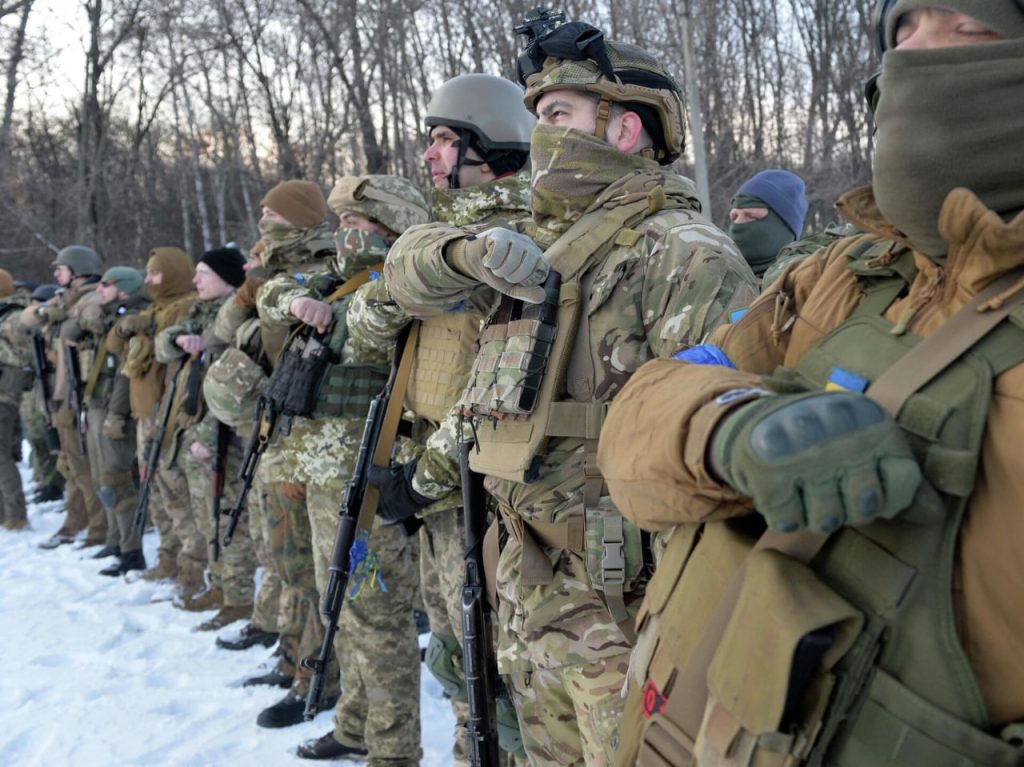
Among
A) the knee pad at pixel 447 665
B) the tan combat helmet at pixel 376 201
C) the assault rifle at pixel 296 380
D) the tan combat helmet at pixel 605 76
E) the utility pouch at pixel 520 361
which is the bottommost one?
the knee pad at pixel 447 665

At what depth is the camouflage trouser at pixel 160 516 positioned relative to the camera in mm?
6516

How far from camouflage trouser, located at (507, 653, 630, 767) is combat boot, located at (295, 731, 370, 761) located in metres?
1.84

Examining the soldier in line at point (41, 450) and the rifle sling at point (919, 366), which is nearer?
the rifle sling at point (919, 366)

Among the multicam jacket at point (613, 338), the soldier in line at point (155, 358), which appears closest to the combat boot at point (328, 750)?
the multicam jacket at point (613, 338)

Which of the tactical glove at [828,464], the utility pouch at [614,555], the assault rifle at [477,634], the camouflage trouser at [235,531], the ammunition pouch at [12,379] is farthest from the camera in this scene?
the ammunition pouch at [12,379]

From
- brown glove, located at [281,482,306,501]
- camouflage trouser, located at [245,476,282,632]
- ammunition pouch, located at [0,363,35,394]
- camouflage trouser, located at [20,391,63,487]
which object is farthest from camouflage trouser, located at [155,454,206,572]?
camouflage trouser, located at [20,391,63,487]

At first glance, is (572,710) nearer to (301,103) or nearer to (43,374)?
(43,374)

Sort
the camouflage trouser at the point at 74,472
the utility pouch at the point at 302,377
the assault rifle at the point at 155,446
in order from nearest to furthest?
1. the utility pouch at the point at 302,377
2. the assault rifle at the point at 155,446
3. the camouflage trouser at the point at 74,472

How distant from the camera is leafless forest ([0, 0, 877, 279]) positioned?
1273 cm

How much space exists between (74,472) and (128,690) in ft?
Answer: 14.0

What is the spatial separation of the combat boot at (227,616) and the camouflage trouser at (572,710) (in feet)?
12.7

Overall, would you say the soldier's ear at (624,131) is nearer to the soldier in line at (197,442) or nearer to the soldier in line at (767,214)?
the soldier in line at (767,214)

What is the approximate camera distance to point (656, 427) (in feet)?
3.77

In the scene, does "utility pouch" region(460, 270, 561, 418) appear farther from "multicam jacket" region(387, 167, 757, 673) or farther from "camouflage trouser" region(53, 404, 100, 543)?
"camouflage trouser" region(53, 404, 100, 543)
